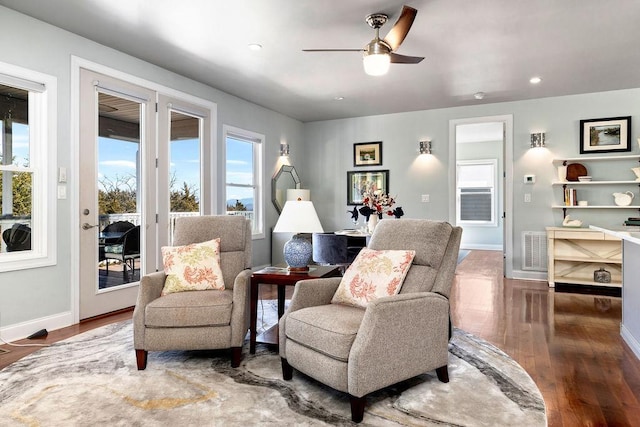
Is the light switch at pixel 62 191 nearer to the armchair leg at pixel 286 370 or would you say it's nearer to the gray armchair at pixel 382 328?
the gray armchair at pixel 382 328

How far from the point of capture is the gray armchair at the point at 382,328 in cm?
189

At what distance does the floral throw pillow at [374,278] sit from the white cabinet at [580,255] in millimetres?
3718

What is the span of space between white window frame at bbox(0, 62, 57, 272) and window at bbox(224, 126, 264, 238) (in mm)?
2226

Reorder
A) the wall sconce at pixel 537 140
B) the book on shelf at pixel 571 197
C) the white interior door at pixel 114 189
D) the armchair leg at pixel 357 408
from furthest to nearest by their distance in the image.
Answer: the wall sconce at pixel 537 140
the book on shelf at pixel 571 197
the white interior door at pixel 114 189
the armchair leg at pixel 357 408

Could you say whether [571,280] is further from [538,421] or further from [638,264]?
[538,421]

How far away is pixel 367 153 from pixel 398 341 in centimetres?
505

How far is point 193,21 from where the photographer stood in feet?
10.5

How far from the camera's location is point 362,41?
3.60 m

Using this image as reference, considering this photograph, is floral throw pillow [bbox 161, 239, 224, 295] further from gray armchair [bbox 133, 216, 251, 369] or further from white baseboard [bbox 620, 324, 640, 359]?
white baseboard [bbox 620, 324, 640, 359]

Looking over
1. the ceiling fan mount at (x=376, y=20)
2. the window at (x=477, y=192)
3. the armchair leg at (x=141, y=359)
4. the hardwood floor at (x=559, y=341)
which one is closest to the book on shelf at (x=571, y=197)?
the hardwood floor at (x=559, y=341)

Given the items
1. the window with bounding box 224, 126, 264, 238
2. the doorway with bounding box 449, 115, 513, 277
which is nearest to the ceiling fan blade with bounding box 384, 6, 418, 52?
the window with bounding box 224, 126, 264, 238

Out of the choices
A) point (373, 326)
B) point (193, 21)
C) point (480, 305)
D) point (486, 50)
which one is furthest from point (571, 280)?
point (193, 21)

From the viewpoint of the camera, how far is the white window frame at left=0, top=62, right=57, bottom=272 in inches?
128

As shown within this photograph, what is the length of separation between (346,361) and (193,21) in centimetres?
281
